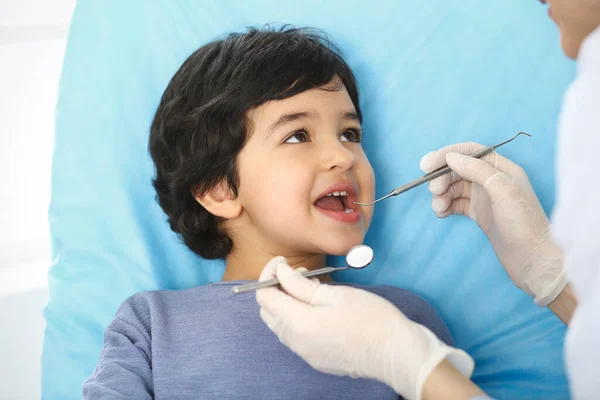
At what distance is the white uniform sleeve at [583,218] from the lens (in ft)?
2.45

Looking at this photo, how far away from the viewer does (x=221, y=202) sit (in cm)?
147

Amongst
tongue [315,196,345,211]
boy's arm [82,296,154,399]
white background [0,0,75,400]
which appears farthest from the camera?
white background [0,0,75,400]

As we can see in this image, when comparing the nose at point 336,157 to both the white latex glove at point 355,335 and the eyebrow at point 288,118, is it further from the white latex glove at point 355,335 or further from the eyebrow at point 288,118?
the white latex glove at point 355,335

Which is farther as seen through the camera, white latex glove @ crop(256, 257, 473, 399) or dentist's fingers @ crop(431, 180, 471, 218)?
dentist's fingers @ crop(431, 180, 471, 218)

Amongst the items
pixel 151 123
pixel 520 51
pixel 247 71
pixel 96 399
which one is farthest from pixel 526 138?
pixel 96 399

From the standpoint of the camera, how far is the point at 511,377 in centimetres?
142

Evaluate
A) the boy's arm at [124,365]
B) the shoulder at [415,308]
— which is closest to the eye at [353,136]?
the shoulder at [415,308]

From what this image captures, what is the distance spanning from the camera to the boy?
1225 mm

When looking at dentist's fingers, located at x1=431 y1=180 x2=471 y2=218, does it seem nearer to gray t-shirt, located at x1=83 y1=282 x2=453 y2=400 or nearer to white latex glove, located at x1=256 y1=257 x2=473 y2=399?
gray t-shirt, located at x1=83 y1=282 x2=453 y2=400

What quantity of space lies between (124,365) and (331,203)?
571mm

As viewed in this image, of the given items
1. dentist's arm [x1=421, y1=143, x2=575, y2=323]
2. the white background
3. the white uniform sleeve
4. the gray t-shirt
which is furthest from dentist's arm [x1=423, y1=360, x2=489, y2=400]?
the white background

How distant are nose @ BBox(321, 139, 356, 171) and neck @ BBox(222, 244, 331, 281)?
0.27 m

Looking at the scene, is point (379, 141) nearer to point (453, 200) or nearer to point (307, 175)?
point (453, 200)

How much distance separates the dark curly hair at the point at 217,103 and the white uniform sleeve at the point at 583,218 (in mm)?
694
